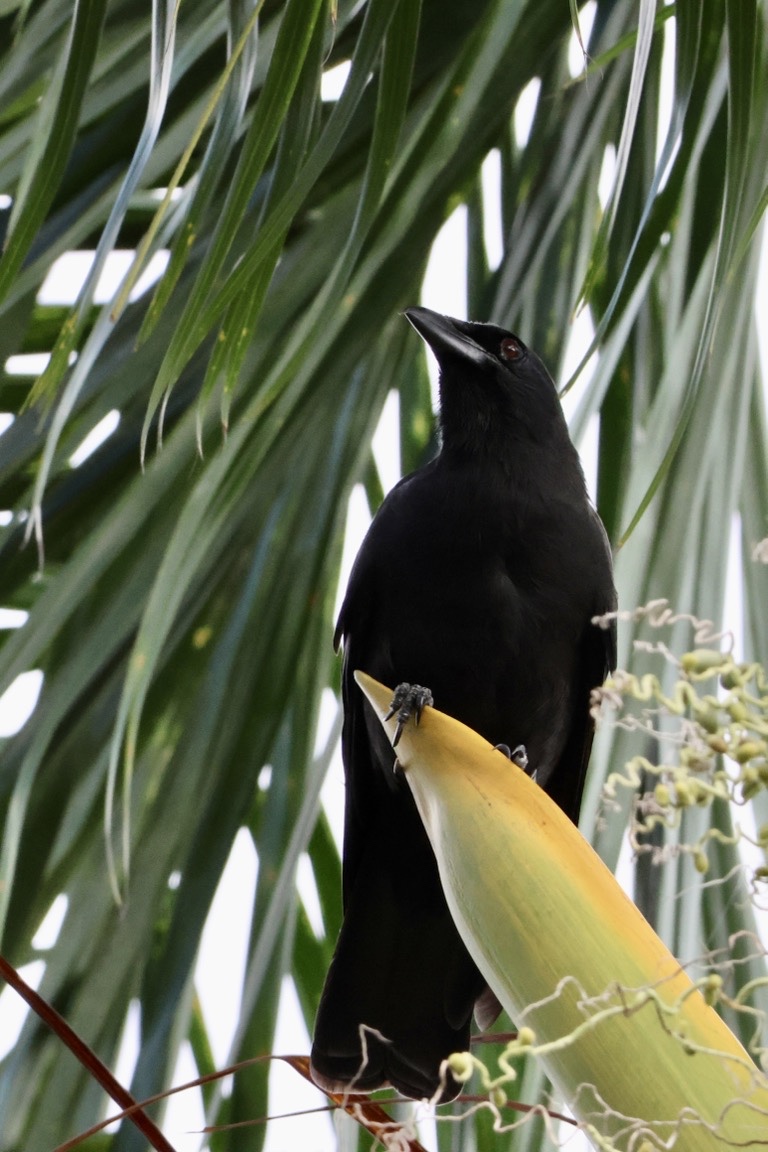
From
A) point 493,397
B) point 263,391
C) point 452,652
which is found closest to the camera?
point 263,391

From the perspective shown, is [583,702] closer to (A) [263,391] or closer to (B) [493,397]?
(B) [493,397]

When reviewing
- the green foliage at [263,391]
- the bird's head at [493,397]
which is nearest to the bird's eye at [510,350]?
the bird's head at [493,397]

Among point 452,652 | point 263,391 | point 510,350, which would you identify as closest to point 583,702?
point 452,652

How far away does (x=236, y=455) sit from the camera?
5.17 feet

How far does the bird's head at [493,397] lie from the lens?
2760 mm

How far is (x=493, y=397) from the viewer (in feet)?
9.46

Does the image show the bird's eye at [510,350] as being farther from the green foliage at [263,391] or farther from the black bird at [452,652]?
the green foliage at [263,391]

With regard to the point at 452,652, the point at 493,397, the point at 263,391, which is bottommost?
the point at 452,652

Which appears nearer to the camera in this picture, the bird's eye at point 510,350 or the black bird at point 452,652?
the black bird at point 452,652

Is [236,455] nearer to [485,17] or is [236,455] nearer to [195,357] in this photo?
[195,357]

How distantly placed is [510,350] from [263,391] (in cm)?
144

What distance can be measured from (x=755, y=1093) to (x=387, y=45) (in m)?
1.09

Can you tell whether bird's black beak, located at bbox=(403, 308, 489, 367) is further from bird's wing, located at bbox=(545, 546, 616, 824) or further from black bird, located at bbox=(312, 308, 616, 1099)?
bird's wing, located at bbox=(545, 546, 616, 824)

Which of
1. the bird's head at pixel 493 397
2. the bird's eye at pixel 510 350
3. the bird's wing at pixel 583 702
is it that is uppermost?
the bird's eye at pixel 510 350
